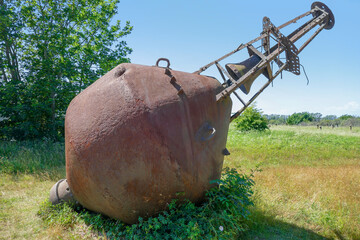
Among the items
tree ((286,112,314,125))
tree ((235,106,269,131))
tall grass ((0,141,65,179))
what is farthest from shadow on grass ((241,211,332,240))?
tree ((286,112,314,125))

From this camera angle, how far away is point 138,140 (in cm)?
295

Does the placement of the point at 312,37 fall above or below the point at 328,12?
below

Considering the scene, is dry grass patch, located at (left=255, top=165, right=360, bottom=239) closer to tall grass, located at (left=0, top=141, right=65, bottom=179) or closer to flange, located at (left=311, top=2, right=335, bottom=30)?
flange, located at (left=311, top=2, right=335, bottom=30)

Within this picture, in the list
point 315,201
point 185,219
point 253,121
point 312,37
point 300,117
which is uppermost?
point 312,37

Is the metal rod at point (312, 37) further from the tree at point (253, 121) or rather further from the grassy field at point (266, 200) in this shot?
the tree at point (253, 121)

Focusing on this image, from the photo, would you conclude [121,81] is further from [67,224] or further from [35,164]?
[35,164]

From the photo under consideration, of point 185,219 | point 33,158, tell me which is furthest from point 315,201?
point 33,158

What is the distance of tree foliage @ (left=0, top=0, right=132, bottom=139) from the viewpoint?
31.2 feet

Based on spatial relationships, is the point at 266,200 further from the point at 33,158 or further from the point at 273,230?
the point at 33,158

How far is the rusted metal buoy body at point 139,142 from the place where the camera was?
298 centimetres

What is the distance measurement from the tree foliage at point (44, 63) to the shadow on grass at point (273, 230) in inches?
345

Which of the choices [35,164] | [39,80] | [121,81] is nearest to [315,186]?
[121,81]

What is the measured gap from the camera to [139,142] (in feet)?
9.66

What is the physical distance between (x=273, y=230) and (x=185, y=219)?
6.23 feet
